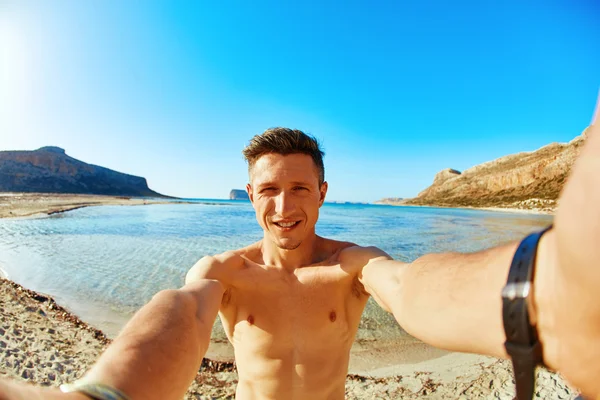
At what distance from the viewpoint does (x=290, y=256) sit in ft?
8.14

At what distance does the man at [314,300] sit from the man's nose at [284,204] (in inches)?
0.4

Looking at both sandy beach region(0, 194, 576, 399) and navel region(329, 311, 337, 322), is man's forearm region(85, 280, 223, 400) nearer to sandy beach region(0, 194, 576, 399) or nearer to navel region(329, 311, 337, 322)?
navel region(329, 311, 337, 322)

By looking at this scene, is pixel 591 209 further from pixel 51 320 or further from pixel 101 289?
pixel 101 289

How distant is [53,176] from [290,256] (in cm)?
9139

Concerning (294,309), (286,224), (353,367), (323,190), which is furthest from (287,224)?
→ (353,367)

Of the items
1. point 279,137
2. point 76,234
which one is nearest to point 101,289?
point 279,137

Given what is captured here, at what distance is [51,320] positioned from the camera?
4957 millimetres

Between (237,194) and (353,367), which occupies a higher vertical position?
(237,194)

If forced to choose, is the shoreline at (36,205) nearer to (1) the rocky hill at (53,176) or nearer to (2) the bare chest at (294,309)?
(2) the bare chest at (294,309)

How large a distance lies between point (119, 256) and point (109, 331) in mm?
5603

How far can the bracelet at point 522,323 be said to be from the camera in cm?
66

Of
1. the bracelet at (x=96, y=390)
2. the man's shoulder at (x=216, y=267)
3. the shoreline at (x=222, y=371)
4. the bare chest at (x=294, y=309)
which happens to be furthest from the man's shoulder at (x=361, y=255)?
the shoreline at (x=222, y=371)

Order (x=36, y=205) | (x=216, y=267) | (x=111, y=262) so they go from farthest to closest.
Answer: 1. (x=36, y=205)
2. (x=111, y=262)
3. (x=216, y=267)

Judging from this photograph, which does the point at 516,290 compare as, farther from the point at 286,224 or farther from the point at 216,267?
the point at 216,267
